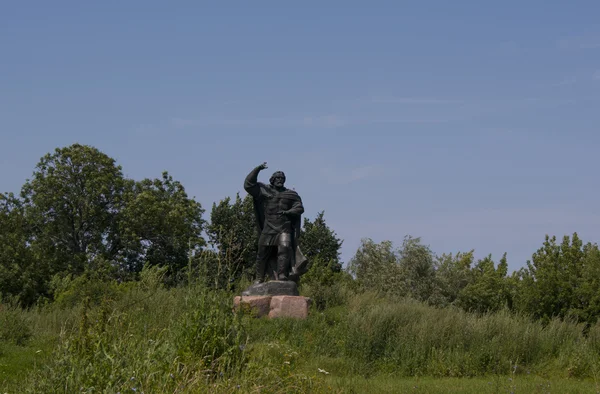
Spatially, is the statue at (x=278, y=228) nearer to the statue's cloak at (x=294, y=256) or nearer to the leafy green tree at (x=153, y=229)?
the statue's cloak at (x=294, y=256)

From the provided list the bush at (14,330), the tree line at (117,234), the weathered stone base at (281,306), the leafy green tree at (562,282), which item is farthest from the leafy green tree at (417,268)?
the bush at (14,330)

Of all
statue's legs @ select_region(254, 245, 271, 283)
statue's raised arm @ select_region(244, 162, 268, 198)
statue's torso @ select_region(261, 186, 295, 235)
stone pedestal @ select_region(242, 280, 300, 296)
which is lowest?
stone pedestal @ select_region(242, 280, 300, 296)

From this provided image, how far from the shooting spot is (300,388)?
25.8 feet

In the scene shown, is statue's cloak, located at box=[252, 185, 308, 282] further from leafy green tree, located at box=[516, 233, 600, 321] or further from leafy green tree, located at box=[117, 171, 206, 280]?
leafy green tree, located at box=[117, 171, 206, 280]

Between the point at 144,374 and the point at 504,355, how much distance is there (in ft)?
26.3

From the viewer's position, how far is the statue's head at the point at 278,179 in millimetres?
17594

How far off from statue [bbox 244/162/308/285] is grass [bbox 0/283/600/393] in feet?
4.19

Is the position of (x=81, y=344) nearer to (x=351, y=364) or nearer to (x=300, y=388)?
(x=300, y=388)

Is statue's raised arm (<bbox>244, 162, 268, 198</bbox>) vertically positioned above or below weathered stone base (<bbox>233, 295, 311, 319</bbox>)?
above

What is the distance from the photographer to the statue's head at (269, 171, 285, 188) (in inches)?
693

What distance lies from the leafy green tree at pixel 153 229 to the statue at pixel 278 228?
17447mm

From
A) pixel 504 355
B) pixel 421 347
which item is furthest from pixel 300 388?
pixel 504 355

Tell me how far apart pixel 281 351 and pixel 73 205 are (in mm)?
28702

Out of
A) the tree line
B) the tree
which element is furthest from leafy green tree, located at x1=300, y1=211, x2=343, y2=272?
the tree
